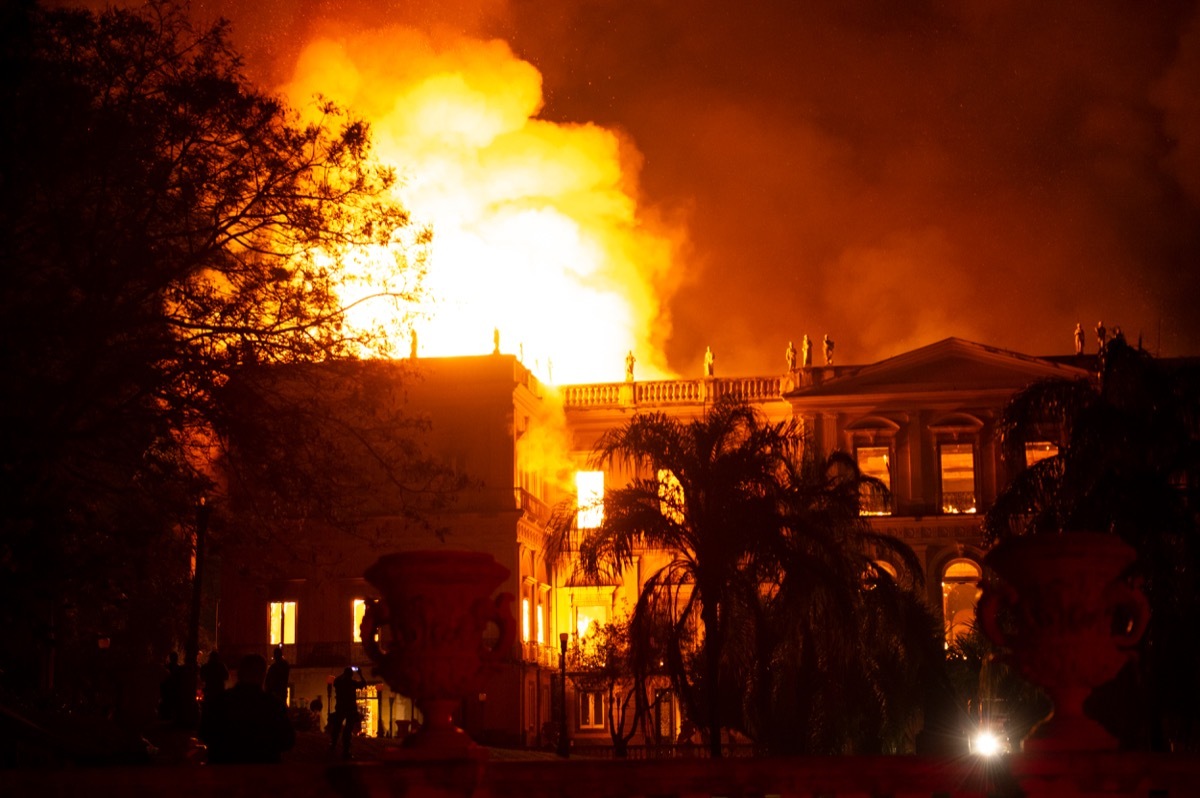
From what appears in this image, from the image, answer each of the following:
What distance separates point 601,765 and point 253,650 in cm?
4350

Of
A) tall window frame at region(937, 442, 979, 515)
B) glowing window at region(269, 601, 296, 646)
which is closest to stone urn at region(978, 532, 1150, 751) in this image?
glowing window at region(269, 601, 296, 646)

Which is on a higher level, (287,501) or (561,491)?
(561,491)

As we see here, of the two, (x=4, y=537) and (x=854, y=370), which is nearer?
(x=4, y=537)

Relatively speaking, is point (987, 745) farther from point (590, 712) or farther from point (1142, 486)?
point (590, 712)

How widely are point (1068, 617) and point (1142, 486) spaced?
12.5 m

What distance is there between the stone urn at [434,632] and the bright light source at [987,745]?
121 inches

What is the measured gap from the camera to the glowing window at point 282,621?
52.1 metres

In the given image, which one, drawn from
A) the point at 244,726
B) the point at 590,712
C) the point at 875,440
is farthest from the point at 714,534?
the point at 875,440

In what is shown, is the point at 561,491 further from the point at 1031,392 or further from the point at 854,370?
the point at 1031,392

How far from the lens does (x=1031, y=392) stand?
2375 cm

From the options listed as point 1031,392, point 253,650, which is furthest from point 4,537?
point 253,650

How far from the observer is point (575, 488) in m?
57.6

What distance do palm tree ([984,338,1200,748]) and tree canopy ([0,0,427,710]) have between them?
9.69 metres

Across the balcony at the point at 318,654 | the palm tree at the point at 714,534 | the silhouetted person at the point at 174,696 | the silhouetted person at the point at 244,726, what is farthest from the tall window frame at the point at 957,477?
the silhouetted person at the point at 244,726
